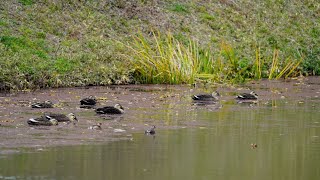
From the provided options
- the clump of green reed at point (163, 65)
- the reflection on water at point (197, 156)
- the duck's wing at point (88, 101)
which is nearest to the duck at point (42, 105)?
the duck's wing at point (88, 101)

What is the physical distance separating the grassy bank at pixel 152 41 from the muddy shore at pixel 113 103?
0.72 metres

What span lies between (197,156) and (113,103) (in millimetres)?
7266

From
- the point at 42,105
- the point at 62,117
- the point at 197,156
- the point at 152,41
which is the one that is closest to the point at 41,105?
the point at 42,105

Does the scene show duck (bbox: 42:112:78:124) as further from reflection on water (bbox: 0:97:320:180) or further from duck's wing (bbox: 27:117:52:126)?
reflection on water (bbox: 0:97:320:180)

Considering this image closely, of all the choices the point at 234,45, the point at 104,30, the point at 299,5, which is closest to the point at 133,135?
the point at 104,30

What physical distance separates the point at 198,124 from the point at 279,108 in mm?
3858

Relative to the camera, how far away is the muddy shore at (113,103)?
603 inches

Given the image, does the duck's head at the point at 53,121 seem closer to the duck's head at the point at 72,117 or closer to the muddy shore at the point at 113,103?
the muddy shore at the point at 113,103

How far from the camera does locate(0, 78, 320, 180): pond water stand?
12.4m

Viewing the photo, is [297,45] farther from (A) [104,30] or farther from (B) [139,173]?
(B) [139,173]

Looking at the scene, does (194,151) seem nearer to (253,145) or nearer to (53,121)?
(253,145)

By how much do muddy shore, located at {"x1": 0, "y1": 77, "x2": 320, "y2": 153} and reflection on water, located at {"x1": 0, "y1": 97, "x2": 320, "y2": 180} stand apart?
0.60 m

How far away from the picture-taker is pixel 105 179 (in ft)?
38.8

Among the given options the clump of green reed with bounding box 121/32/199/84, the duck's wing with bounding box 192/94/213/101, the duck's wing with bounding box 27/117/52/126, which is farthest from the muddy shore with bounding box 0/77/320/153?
the clump of green reed with bounding box 121/32/199/84
